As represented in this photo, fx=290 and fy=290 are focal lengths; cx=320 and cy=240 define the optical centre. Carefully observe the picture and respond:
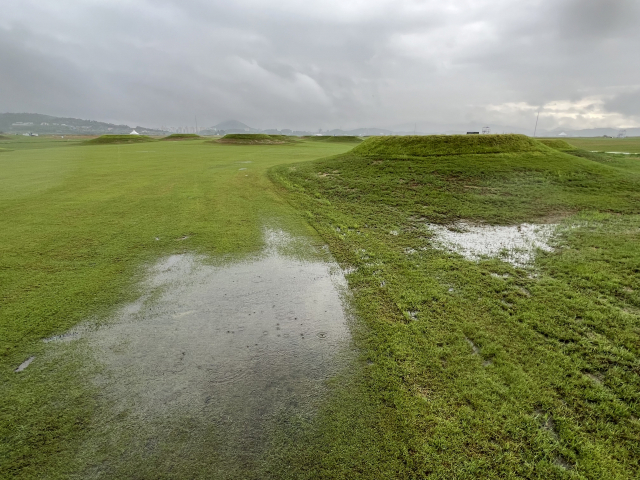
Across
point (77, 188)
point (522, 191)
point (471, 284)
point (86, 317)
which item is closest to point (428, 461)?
point (471, 284)

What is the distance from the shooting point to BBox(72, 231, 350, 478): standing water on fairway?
128 inches

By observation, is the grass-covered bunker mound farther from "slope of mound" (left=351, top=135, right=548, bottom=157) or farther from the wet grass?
the wet grass

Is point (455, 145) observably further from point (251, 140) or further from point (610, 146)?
point (610, 146)

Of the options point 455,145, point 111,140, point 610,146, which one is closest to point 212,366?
point 455,145

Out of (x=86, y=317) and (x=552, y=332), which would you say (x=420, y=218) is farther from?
(x=86, y=317)

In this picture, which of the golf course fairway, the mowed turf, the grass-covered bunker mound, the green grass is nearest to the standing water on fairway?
the golf course fairway

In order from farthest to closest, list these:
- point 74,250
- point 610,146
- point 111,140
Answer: point 111,140 → point 610,146 → point 74,250

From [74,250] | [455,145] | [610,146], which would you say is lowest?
[74,250]

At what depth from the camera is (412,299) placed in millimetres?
6031

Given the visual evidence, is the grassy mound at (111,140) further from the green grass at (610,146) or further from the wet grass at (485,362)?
the green grass at (610,146)

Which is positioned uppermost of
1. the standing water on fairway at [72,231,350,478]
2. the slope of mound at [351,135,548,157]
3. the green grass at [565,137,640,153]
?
the green grass at [565,137,640,153]

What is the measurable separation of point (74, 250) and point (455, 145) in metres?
20.1

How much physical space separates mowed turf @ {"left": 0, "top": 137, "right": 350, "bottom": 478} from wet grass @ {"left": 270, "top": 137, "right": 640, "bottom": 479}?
106 inches

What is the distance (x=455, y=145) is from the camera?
18.9 meters
